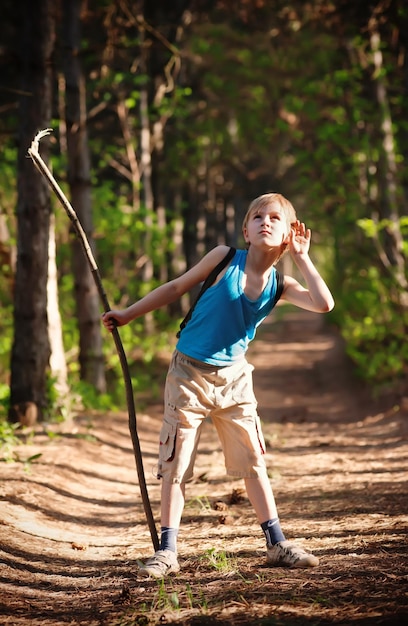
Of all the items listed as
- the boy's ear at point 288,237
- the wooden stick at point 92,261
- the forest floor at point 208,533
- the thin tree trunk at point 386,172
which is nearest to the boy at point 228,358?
the boy's ear at point 288,237

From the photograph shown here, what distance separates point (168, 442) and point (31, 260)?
4.37 m

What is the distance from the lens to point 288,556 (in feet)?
13.2

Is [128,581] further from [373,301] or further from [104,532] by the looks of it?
[373,301]

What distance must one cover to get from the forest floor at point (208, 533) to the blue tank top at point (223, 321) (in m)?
1.04

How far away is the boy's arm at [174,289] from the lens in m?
4.14

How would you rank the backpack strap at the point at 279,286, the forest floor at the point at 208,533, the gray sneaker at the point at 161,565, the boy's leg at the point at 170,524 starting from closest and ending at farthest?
the forest floor at the point at 208,533 < the gray sneaker at the point at 161,565 < the boy's leg at the point at 170,524 < the backpack strap at the point at 279,286

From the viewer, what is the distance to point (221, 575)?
393 centimetres

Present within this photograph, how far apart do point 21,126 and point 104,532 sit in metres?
4.55

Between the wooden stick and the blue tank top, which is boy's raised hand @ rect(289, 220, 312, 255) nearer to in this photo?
the blue tank top

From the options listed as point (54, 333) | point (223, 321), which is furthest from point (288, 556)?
point (54, 333)

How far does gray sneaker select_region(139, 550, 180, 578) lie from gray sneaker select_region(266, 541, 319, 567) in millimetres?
485

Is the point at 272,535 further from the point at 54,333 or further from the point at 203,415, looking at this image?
the point at 54,333

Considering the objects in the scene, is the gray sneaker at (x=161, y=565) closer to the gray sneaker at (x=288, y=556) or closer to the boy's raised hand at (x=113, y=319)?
the gray sneaker at (x=288, y=556)

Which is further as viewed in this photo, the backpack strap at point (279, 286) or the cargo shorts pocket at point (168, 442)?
the backpack strap at point (279, 286)
